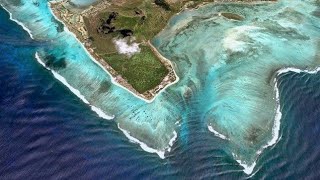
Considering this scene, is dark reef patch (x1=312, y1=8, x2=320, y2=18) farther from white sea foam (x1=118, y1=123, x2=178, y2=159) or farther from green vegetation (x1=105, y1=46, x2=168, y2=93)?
white sea foam (x1=118, y1=123, x2=178, y2=159)

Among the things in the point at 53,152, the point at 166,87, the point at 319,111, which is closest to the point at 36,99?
the point at 53,152

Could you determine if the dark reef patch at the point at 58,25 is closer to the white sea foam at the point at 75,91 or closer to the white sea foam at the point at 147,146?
the white sea foam at the point at 75,91

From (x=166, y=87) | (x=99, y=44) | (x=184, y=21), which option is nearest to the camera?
(x=166, y=87)

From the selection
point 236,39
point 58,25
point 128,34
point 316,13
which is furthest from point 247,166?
point 58,25

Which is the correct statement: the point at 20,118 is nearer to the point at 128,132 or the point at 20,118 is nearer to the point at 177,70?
the point at 128,132

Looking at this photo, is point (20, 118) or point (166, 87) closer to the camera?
point (20, 118)

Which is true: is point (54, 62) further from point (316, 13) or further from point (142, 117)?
point (316, 13)

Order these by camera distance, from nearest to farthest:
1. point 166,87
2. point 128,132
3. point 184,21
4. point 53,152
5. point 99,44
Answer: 1. point 53,152
2. point 128,132
3. point 166,87
4. point 99,44
5. point 184,21
